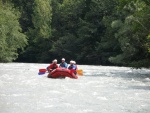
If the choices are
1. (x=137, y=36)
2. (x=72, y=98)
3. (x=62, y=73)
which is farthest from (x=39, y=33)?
(x=72, y=98)

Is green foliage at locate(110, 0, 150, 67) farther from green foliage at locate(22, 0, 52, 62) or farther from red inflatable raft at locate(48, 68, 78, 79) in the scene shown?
green foliage at locate(22, 0, 52, 62)

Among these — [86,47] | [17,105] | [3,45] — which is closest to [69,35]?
[86,47]

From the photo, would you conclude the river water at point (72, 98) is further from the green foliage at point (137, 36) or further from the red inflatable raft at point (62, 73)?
the green foliage at point (137, 36)

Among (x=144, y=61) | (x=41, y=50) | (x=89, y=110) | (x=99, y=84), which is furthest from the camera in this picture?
(x=41, y=50)

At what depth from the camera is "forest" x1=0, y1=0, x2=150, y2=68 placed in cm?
5200

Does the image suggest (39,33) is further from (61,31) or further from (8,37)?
(8,37)

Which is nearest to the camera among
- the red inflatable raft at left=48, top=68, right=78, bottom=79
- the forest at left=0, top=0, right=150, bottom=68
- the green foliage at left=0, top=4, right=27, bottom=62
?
the red inflatable raft at left=48, top=68, right=78, bottom=79

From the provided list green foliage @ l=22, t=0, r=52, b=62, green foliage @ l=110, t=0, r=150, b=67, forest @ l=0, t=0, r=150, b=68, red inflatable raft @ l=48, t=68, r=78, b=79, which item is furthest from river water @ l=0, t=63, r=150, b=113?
green foliage @ l=22, t=0, r=52, b=62

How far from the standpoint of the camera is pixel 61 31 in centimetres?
6438

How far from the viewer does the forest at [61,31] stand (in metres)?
52.0

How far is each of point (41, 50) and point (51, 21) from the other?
5081 millimetres

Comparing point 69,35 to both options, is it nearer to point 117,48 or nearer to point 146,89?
point 117,48

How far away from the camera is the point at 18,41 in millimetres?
53375

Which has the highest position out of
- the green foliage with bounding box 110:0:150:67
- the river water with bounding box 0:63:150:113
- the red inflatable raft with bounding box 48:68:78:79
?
the green foliage with bounding box 110:0:150:67
